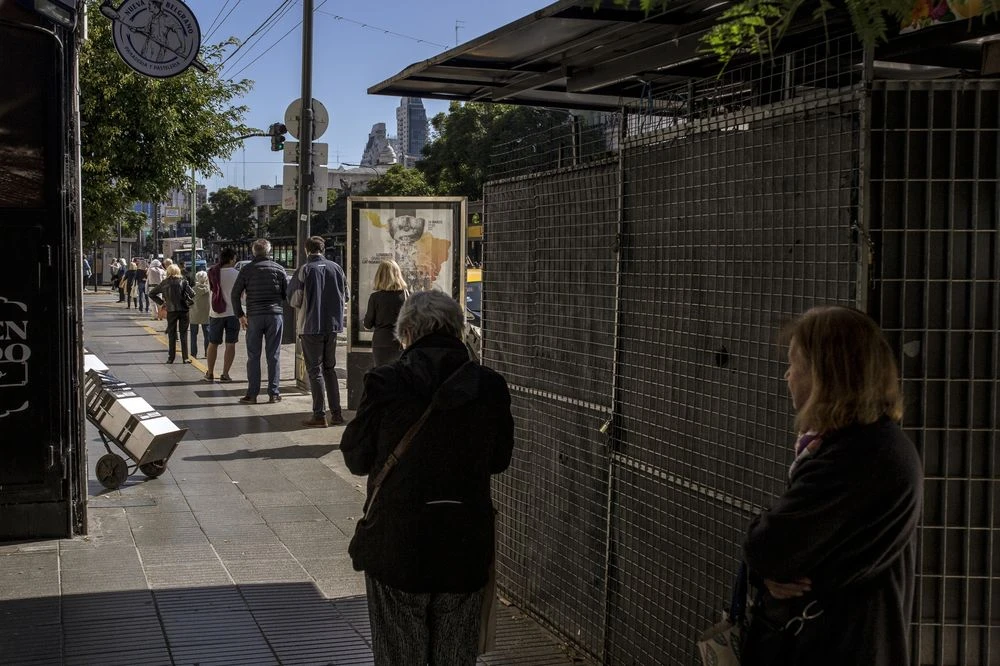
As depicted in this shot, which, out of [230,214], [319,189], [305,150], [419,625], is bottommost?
[419,625]

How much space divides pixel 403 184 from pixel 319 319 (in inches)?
1536

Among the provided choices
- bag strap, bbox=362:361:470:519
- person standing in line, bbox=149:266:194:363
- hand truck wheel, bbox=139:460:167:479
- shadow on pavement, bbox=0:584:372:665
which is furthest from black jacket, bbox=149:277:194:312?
bag strap, bbox=362:361:470:519

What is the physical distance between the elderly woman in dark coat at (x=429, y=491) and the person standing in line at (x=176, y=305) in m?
14.9

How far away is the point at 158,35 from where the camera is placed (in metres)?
8.94

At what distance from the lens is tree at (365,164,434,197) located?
47.6 metres

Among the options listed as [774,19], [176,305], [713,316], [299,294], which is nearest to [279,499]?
[299,294]

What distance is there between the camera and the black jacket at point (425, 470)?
145 inches

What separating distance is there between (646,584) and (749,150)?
1.85 metres

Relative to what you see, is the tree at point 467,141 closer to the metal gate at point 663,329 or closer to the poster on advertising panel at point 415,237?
the poster on advertising panel at point 415,237

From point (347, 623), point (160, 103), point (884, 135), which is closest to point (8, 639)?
point (347, 623)

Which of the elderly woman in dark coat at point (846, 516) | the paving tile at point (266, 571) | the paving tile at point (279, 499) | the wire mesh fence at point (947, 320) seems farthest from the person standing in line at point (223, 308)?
the elderly woman in dark coat at point (846, 516)

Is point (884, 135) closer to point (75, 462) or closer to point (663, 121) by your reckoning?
point (663, 121)

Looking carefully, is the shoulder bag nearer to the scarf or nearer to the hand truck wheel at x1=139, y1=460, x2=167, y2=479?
the hand truck wheel at x1=139, y1=460, x2=167, y2=479

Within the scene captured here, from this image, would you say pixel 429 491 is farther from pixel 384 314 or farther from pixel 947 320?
pixel 384 314
